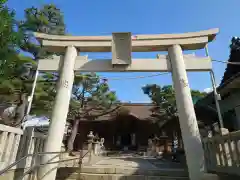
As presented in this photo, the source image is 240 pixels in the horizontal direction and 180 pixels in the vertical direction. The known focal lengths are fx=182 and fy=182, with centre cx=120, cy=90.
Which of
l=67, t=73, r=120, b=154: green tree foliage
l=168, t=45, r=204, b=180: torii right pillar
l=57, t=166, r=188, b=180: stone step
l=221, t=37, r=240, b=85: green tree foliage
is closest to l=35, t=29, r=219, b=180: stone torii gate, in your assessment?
l=168, t=45, r=204, b=180: torii right pillar

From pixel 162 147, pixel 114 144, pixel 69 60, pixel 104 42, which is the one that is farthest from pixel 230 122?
pixel 114 144

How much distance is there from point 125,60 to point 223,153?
3147 mm

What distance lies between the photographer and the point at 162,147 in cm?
1398

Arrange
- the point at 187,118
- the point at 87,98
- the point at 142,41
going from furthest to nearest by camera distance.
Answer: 1. the point at 87,98
2. the point at 142,41
3. the point at 187,118

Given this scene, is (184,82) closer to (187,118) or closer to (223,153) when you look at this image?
(187,118)

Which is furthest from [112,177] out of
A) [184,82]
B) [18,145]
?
[184,82]

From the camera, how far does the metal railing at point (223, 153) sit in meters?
3.13

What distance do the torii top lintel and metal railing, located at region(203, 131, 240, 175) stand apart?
274 cm

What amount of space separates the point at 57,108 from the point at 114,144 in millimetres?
14905

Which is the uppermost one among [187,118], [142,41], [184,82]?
[142,41]

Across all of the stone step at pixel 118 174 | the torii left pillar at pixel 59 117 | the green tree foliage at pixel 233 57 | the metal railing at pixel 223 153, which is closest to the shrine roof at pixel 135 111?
the green tree foliage at pixel 233 57

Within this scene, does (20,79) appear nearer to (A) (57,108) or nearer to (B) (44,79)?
(B) (44,79)

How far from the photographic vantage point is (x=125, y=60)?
5.01 meters

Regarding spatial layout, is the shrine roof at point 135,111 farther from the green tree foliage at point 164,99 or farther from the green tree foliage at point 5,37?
the green tree foliage at point 5,37
